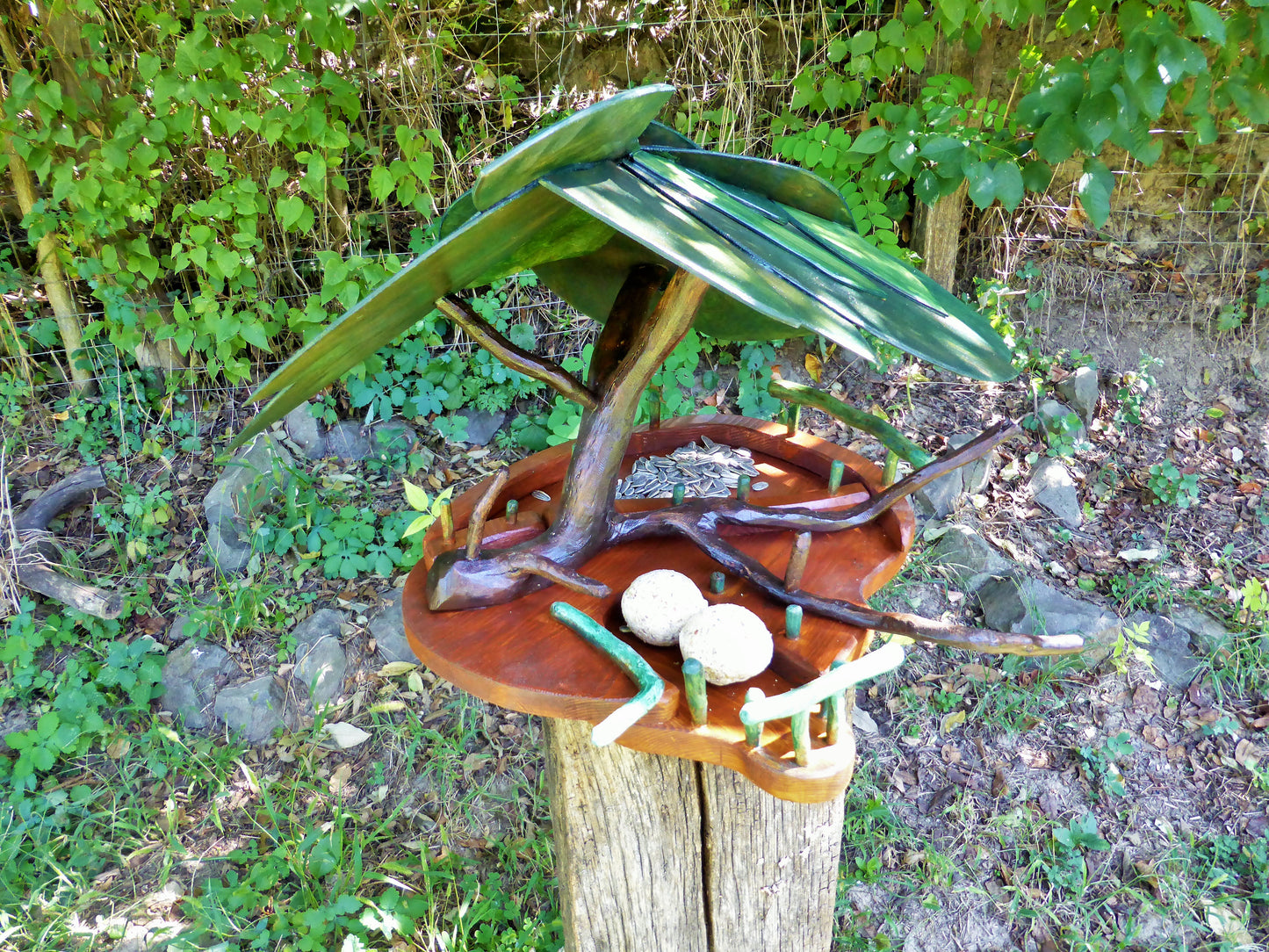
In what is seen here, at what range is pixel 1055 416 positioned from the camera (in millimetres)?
3549

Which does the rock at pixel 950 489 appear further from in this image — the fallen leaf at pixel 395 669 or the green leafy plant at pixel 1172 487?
the fallen leaf at pixel 395 669

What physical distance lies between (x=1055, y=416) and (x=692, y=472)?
2.43 m

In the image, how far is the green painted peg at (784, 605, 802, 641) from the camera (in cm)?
125

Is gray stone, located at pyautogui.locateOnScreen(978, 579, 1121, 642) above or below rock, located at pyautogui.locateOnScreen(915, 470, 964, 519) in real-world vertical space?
below

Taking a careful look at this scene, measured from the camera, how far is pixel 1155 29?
221 cm

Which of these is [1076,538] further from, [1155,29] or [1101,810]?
[1155,29]

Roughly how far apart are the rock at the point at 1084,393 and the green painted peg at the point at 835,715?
10.4ft

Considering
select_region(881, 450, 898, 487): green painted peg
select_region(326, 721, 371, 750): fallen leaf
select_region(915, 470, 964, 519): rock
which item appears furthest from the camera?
select_region(915, 470, 964, 519): rock

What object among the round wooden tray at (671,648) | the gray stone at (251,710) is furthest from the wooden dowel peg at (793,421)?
the gray stone at (251,710)

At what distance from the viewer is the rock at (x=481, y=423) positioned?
3529 millimetres

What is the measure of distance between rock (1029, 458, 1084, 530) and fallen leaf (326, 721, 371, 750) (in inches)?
111

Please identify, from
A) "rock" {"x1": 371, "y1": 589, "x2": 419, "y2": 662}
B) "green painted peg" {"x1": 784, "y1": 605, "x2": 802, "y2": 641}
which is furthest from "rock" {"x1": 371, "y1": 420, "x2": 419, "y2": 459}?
"green painted peg" {"x1": 784, "y1": 605, "x2": 802, "y2": 641}

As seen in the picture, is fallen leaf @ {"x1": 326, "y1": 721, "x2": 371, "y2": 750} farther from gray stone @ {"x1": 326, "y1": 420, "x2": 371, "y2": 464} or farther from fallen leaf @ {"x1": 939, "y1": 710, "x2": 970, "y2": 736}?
fallen leaf @ {"x1": 939, "y1": 710, "x2": 970, "y2": 736}

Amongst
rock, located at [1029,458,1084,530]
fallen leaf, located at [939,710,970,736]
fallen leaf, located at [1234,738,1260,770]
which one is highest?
rock, located at [1029,458,1084,530]
